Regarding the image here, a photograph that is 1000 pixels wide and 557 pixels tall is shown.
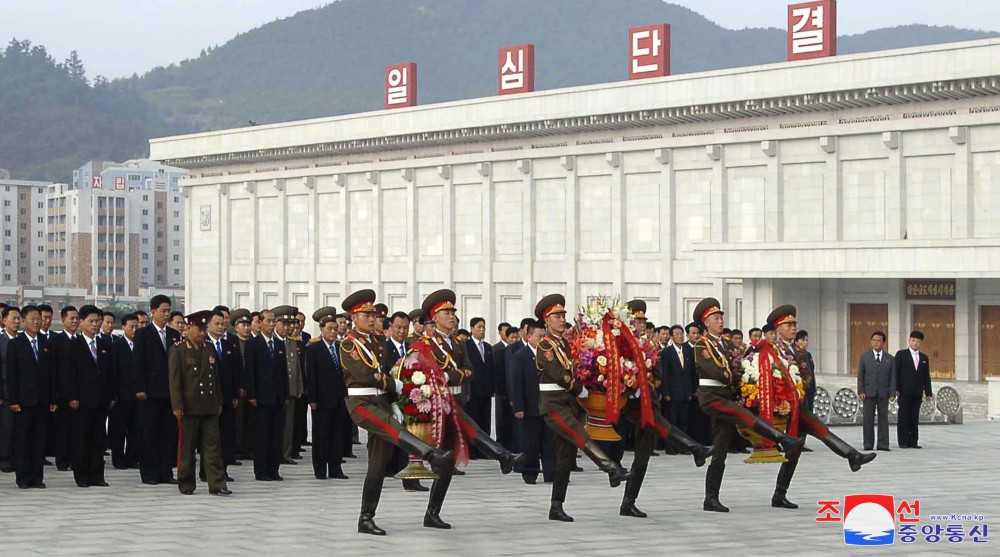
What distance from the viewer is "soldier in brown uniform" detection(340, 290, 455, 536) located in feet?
41.3

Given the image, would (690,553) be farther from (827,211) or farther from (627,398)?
(827,211)

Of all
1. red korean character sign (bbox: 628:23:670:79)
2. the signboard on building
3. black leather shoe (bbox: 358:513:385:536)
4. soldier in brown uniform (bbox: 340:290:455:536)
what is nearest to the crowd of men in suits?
soldier in brown uniform (bbox: 340:290:455:536)

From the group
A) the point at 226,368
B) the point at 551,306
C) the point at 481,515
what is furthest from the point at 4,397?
the point at 551,306

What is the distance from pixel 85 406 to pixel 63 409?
314mm

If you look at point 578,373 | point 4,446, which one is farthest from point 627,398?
point 4,446

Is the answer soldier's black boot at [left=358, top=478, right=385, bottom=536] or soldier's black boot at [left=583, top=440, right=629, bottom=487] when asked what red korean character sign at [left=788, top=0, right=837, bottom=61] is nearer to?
soldier's black boot at [left=583, top=440, right=629, bottom=487]

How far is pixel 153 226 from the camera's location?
466 feet

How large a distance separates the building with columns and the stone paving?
721 inches

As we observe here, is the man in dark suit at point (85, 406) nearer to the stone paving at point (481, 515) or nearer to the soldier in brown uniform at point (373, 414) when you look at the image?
the stone paving at point (481, 515)

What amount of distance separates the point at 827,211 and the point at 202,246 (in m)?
28.9

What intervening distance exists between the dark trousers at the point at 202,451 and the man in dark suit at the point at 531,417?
137 inches

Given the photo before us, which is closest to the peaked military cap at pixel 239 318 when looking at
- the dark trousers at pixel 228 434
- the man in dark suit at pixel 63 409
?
the dark trousers at pixel 228 434

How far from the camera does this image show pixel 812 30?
41.0 metres

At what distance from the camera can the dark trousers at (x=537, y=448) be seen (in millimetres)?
17219
